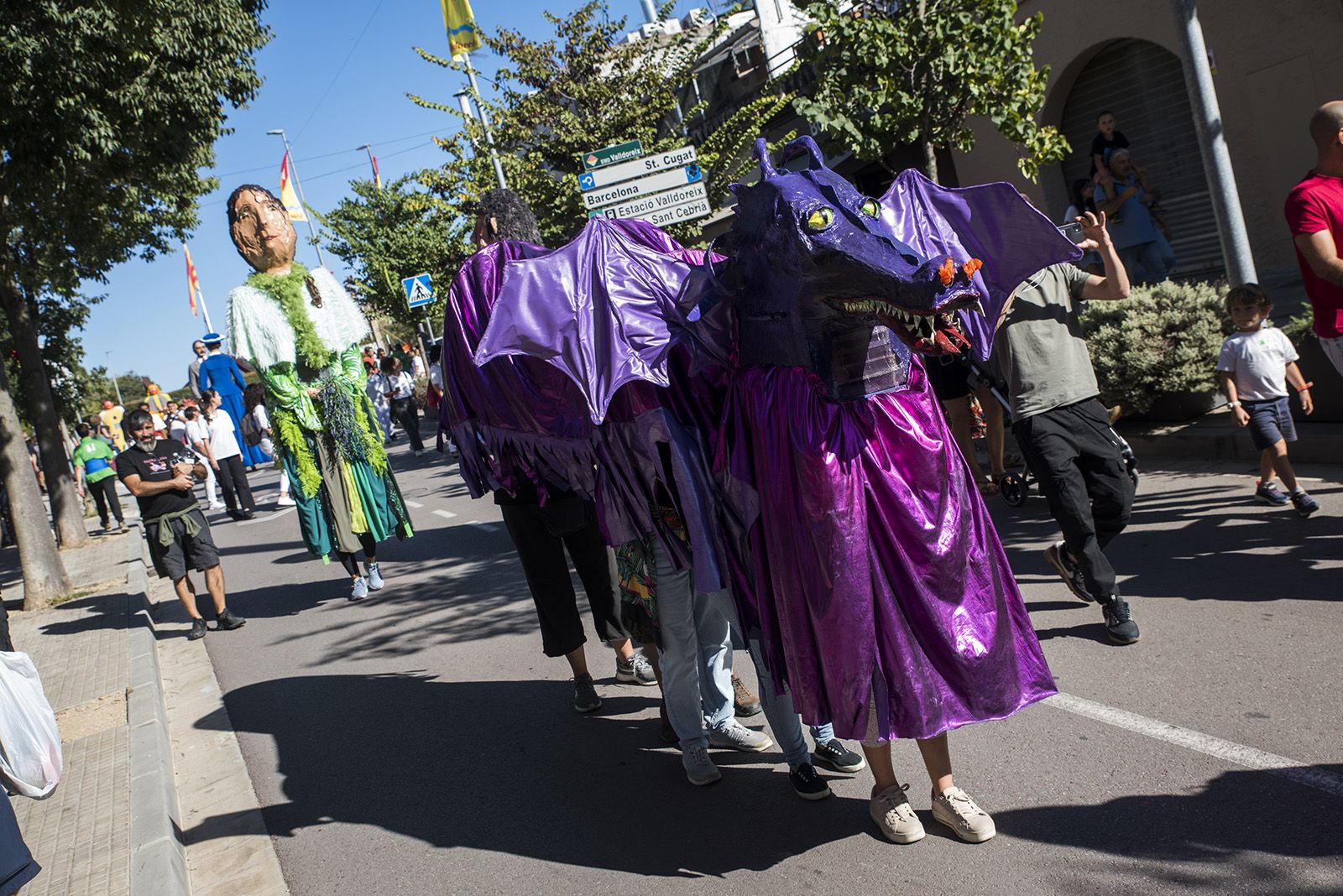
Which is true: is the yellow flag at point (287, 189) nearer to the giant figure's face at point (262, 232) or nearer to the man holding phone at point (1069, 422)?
the giant figure's face at point (262, 232)

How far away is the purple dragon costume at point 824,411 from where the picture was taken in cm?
294

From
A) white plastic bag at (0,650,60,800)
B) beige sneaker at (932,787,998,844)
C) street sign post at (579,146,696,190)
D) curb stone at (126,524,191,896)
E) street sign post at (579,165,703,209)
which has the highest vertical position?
street sign post at (579,146,696,190)

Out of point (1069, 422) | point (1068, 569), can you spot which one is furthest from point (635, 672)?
point (1069, 422)

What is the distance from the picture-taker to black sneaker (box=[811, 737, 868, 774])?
12.5 ft

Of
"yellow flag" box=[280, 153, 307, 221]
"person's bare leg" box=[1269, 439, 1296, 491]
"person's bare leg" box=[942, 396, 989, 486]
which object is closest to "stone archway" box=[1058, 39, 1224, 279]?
"person's bare leg" box=[942, 396, 989, 486]

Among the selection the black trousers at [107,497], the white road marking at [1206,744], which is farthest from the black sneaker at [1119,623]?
the black trousers at [107,497]

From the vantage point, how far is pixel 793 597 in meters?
3.11

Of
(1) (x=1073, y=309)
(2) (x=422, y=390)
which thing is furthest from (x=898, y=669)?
(2) (x=422, y=390)

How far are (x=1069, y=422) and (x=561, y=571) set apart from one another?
2.28 metres

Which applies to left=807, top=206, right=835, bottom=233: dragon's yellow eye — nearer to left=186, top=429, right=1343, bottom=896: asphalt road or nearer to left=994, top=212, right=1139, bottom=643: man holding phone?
left=186, top=429, right=1343, bottom=896: asphalt road

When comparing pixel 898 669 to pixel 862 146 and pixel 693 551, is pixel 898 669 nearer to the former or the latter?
pixel 693 551

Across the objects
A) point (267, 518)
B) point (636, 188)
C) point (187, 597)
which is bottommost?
point (187, 597)

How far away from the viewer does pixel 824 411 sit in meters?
2.99

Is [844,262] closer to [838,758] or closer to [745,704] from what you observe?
[838,758]
